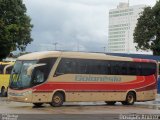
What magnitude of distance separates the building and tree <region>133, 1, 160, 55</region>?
77407mm

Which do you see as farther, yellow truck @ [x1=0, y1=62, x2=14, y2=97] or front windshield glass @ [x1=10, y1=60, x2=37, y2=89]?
yellow truck @ [x1=0, y1=62, x2=14, y2=97]

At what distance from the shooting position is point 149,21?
250ft

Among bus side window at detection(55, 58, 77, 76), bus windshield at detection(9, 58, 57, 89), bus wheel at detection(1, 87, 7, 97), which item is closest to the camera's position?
bus windshield at detection(9, 58, 57, 89)

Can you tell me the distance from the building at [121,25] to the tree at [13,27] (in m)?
87.8

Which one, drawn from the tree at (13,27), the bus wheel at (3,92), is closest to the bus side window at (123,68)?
the bus wheel at (3,92)

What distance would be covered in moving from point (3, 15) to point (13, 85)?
126ft

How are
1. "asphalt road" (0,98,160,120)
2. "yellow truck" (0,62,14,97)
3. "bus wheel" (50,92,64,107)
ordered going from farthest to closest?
"yellow truck" (0,62,14,97) < "bus wheel" (50,92,64,107) < "asphalt road" (0,98,160,120)

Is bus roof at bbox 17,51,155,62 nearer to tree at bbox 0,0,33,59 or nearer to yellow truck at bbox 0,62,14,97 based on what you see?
yellow truck at bbox 0,62,14,97

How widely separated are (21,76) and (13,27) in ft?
120

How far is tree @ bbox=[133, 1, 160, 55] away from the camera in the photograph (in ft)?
247

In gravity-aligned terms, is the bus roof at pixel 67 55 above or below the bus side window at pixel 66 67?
above

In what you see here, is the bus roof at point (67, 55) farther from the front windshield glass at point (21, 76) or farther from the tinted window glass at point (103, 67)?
the front windshield glass at point (21, 76)

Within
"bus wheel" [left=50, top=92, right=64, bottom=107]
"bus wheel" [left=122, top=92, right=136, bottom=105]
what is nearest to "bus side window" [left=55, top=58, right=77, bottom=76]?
"bus wheel" [left=50, top=92, right=64, bottom=107]

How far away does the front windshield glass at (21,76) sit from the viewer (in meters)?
26.3
